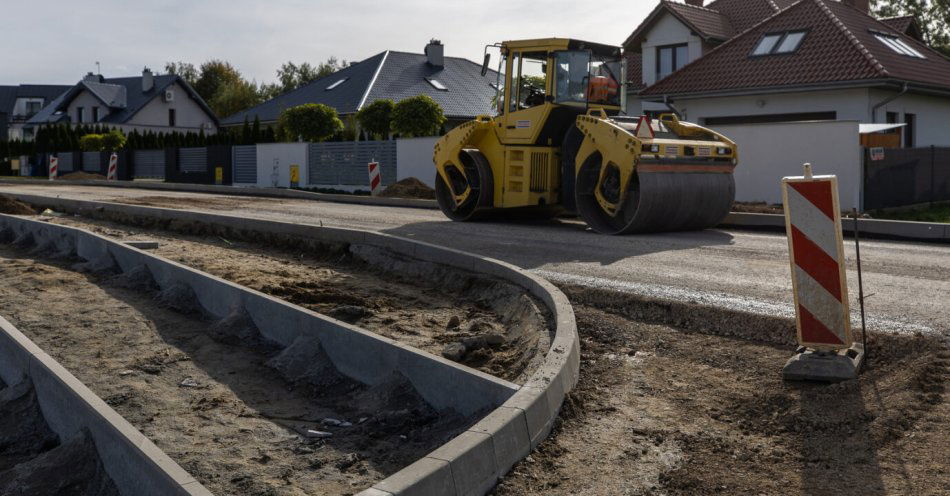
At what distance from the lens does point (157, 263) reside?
9312 millimetres

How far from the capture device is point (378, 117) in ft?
117

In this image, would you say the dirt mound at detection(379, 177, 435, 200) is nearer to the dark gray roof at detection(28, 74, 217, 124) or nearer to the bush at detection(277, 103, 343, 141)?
the bush at detection(277, 103, 343, 141)

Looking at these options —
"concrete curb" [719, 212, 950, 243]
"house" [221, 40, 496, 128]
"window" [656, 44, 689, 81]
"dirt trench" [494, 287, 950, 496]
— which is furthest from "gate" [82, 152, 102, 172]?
"dirt trench" [494, 287, 950, 496]

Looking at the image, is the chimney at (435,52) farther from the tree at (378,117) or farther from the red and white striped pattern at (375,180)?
the red and white striped pattern at (375,180)

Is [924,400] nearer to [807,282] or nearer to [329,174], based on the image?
[807,282]

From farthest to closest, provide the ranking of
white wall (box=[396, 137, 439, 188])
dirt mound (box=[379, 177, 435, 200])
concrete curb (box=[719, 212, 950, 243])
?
white wall (box=[396, 137, 439, 188]) → dirt mound (box=[379, 177, 435, 200]) → concrete curb (box=[719, 212, 950, 243])

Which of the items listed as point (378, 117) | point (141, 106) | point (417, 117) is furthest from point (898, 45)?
point (141, 106)

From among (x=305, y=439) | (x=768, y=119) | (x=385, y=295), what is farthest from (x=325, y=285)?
(x=768, y=119)

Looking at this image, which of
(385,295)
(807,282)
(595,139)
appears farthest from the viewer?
(595,139)

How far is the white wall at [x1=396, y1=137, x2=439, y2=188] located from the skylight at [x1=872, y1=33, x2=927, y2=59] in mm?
14251

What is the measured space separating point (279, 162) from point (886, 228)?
23966mm

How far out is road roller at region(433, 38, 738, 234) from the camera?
12727 mm

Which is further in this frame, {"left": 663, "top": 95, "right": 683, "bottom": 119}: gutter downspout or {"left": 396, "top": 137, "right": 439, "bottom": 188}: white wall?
{"left": 663, "top": 95, "right": 683, "bottom": 119}: gutter downspout

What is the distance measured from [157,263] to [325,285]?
177 centimetres
